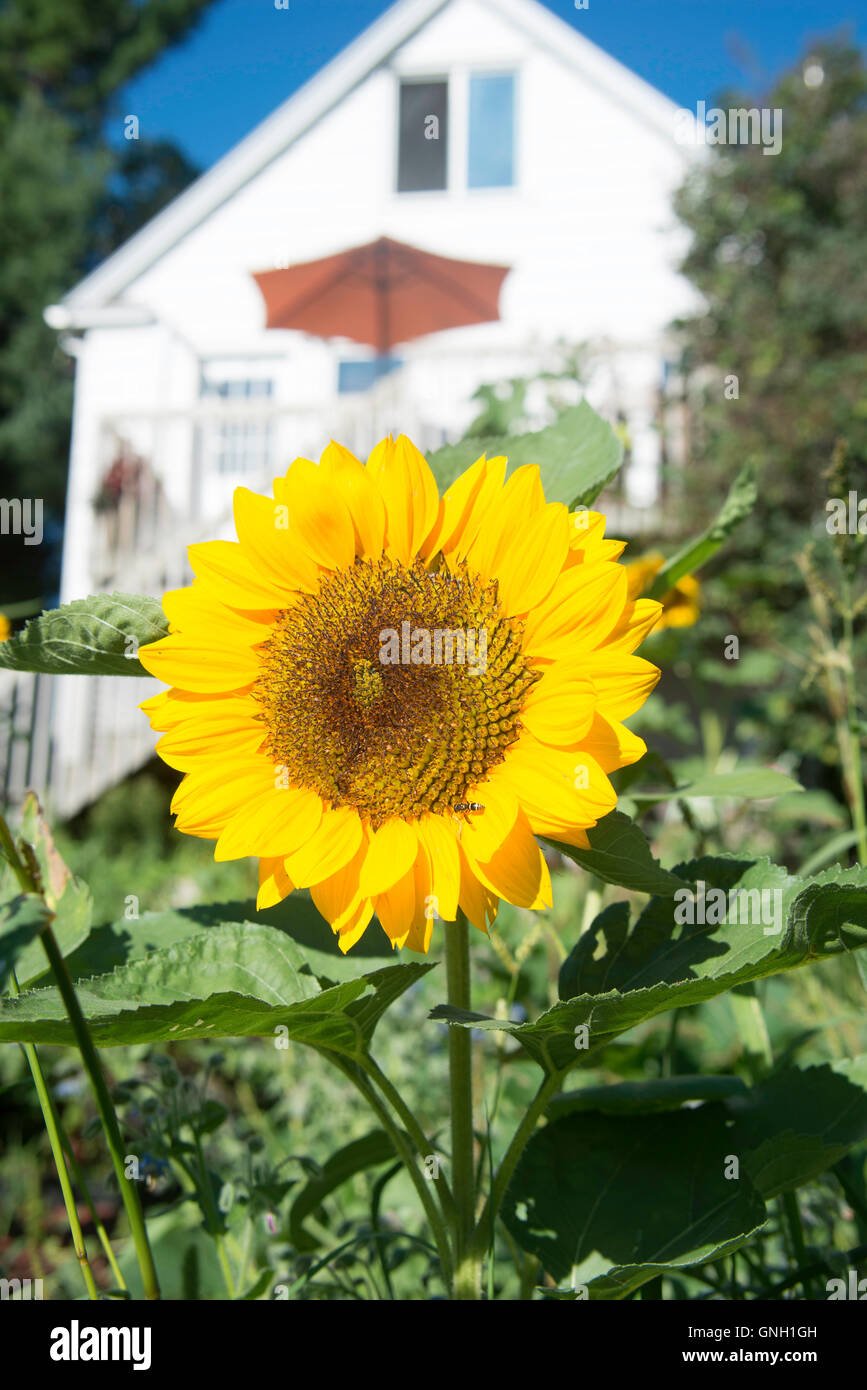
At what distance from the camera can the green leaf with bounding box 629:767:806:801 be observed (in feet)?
3.33

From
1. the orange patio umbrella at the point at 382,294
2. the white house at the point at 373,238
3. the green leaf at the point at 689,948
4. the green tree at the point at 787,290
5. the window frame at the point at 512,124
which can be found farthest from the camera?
the window frame at the point at 512,124

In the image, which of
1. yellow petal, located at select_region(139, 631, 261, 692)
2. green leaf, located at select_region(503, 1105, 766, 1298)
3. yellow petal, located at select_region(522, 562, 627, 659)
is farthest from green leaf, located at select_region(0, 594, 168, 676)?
green leaf, located at select_region(503, 1105, 766, 1298)

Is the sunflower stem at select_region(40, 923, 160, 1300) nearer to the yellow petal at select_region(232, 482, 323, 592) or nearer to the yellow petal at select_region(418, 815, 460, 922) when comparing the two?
the yellow petal at select_region(418, 815, 460, 922)

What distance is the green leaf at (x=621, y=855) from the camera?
84 cm

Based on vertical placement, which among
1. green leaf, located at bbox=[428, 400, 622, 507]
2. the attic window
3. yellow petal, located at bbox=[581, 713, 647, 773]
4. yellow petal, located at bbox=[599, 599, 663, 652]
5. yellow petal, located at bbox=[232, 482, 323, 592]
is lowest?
yellow petal, located at bbox=[581, 713, 647, 773]

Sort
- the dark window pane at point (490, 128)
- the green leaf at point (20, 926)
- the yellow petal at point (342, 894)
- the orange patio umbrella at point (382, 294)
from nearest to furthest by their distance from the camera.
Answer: the green leaf at point (20, 926)
the yellow petal at point (342, 894)
the orange patio umbrella at point (382, 294)
the dark window pane at point (490, 128)

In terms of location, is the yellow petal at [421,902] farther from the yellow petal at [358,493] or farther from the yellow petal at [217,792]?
the yellow petal at [358,493]

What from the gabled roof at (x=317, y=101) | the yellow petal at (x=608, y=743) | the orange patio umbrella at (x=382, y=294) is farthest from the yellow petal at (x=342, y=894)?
the gabled roof at (x=317, y=101)

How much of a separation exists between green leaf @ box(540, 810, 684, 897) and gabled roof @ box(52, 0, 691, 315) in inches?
479

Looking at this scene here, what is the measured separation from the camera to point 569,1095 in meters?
1.07

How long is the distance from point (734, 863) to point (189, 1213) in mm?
1588

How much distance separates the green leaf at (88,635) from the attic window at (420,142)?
12490 millimetres
